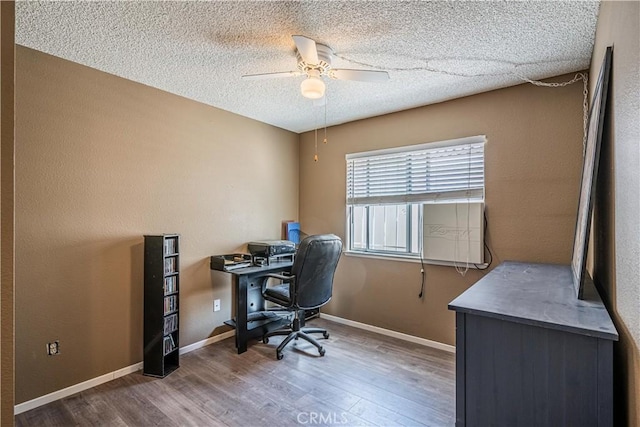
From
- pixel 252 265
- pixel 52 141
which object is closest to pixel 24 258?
pixel 52 141

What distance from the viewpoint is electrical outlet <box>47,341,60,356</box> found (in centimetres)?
219

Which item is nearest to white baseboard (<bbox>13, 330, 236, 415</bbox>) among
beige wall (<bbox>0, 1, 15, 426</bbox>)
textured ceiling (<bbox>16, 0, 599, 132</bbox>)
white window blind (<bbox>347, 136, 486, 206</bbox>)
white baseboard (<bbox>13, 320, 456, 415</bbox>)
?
white baseboard (<bbox>13, 320, 456, 415</bbox>)

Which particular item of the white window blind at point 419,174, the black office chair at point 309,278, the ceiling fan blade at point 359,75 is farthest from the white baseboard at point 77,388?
the ceiling fan blade at point 359,75

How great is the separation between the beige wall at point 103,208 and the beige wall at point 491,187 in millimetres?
1364

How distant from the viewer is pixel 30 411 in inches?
81.3

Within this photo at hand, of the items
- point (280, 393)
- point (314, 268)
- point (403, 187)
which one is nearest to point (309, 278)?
point (314, 268)

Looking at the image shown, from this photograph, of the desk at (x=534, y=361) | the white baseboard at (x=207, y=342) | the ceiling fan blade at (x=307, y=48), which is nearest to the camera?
the desk at (x=534, y=361)

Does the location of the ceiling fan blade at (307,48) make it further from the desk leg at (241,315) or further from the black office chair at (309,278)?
the desk leg at (241,315)

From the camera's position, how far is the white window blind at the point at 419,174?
9.55ft

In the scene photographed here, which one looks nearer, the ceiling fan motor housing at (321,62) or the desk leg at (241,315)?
the ceiling fan motor housing at (321,62)

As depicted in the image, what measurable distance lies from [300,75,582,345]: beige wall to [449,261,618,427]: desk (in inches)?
52.8

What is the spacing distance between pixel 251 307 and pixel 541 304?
2.79 m

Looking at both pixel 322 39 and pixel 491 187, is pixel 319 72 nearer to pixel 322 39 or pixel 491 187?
pixel 322 39

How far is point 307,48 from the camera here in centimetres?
180
